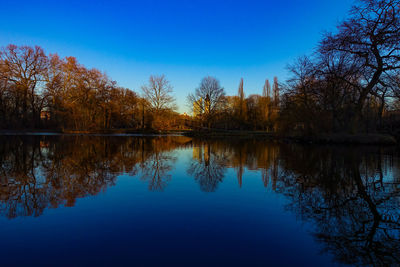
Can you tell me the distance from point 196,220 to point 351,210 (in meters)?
3.34

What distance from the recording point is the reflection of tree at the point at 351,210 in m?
3.37

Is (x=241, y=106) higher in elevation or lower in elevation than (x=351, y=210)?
higher

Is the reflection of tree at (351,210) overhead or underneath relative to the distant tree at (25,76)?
underneath

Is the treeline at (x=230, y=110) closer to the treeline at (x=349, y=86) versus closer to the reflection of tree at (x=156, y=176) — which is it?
the treeline at (x=349, y=86)

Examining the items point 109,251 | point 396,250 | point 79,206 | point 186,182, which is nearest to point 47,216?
point 79,206

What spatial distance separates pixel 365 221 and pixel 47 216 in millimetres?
6150

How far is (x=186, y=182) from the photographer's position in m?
7.49

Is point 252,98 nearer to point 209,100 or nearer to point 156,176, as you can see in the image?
point 209,100

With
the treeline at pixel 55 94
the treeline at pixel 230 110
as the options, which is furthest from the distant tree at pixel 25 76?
the treeline at pixel 230 110

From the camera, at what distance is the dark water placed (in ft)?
10.4

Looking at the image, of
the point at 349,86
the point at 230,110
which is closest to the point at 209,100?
the point at 230,110

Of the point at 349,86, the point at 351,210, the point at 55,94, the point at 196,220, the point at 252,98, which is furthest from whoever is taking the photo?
the point at 252,98

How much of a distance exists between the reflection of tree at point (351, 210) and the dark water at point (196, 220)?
0.06 feet

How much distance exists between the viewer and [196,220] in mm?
4406
